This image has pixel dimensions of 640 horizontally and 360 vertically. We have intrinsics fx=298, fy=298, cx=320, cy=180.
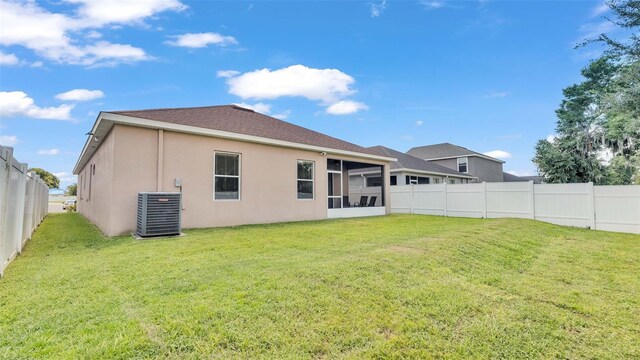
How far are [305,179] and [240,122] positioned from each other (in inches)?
130

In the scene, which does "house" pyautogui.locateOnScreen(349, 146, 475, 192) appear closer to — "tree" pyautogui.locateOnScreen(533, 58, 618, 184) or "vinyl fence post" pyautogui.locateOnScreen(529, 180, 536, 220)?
"tree" pyautogui.locateOnScreen(533, 58, 618, 184)

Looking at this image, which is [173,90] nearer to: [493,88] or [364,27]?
[364,27]

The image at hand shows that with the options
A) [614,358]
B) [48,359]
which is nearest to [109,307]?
[48,359]

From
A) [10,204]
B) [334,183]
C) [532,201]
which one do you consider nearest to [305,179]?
[334,183]

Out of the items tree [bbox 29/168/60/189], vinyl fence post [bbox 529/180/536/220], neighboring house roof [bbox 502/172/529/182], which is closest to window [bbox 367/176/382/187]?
vinyl fence post [bbox 529/180/536/220]

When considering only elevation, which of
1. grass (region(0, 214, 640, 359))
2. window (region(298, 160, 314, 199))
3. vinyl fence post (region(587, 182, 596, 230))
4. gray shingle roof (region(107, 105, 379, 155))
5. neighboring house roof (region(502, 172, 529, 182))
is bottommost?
grass (region(0, 214, 640, 359))

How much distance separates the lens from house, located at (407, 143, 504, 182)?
1123 inches

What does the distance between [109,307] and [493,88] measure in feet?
58.9

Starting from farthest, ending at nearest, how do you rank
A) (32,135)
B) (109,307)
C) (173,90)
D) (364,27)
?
(32,135) < (173,90) < (364,27) < (109,307)

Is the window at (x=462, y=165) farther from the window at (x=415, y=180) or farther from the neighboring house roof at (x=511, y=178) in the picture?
the neighboring house roof at (x=511, y=178)

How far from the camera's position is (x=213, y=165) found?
9.30 metres

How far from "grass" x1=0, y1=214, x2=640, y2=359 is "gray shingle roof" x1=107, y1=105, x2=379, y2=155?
4.40 m

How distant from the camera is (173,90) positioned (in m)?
14.0

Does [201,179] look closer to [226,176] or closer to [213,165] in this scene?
[213,165]
